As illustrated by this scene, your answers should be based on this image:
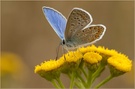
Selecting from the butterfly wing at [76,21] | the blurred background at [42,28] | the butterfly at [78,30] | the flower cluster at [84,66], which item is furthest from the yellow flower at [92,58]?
the blurred background at [42,28]

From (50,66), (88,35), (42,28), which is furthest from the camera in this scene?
(42,28)

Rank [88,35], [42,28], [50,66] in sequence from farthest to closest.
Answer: [42,28], [88,35], [50,66]

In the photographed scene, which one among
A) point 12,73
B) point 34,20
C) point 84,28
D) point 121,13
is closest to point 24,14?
point 34,20

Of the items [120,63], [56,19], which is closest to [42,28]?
[56,19]

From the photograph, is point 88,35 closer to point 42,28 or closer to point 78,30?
point 78,30

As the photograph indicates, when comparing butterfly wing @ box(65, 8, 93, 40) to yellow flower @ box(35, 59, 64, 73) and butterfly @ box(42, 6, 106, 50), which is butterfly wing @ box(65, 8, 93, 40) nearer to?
butterfly @ box(42, 6, 106, 50)
